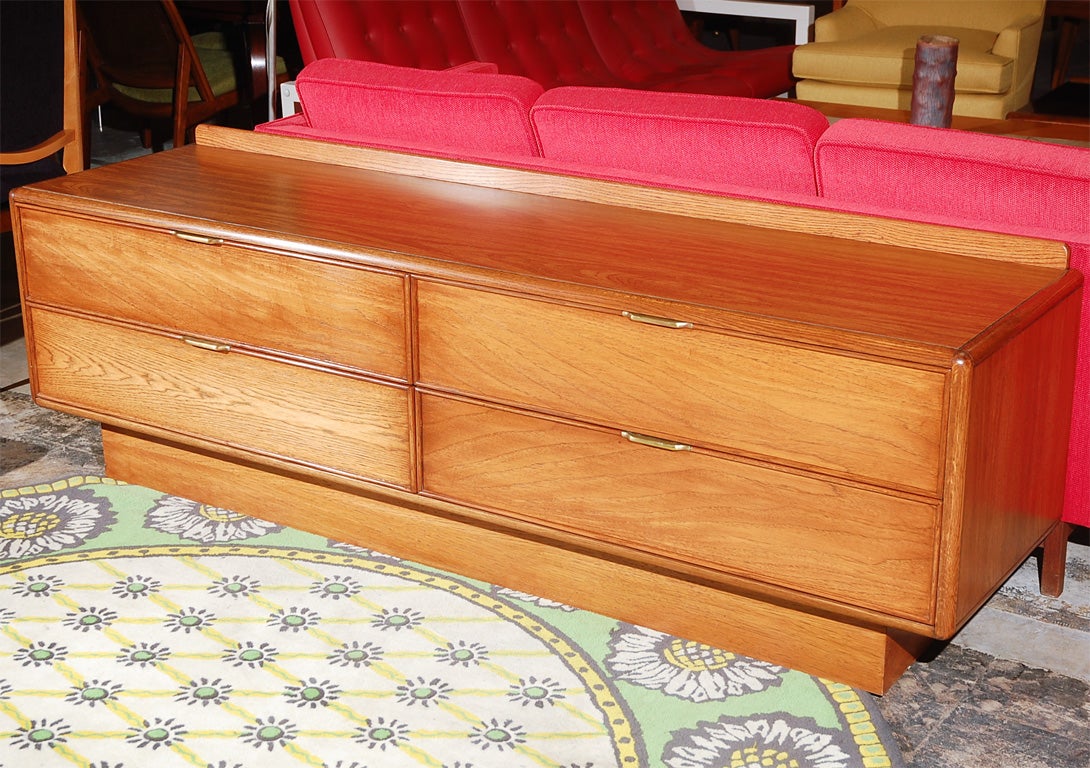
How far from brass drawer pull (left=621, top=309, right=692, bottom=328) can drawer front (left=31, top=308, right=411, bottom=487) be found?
0.46 meters

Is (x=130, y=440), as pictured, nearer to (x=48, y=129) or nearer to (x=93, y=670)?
(x=93, y=670)

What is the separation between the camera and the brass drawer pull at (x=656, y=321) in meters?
1.95

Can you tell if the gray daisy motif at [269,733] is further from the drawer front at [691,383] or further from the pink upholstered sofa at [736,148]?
the pink upholstered sofa at [736,148]

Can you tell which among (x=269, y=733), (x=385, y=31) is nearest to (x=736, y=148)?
(x=269, y=733)

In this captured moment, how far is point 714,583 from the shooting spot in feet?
7.13

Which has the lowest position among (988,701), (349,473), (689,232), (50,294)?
(988,701)

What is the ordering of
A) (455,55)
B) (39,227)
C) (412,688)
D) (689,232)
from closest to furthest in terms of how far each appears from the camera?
1. (412,688)
2. (689,232)
3. (39,227)
4. (455,55)

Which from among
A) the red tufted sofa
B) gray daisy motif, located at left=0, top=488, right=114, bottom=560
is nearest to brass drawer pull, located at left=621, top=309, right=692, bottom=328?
gray daisy motif, located at left=0, top=488, right=114, bottom=560

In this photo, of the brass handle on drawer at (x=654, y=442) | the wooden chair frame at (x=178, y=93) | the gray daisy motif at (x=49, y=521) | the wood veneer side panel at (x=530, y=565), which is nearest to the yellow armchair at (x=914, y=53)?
the wooden chair frame at (x=178, y=93)

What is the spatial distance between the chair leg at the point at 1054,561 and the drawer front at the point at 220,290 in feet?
3.65

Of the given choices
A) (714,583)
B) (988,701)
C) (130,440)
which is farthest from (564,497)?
(130,440)

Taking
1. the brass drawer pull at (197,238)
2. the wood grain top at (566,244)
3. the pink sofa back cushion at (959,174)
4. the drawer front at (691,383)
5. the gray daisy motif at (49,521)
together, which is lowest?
the gray daisy motif at (49,521)

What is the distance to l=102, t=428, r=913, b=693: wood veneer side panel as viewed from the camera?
2.09 metres

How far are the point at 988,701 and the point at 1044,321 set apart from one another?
0.56 m
